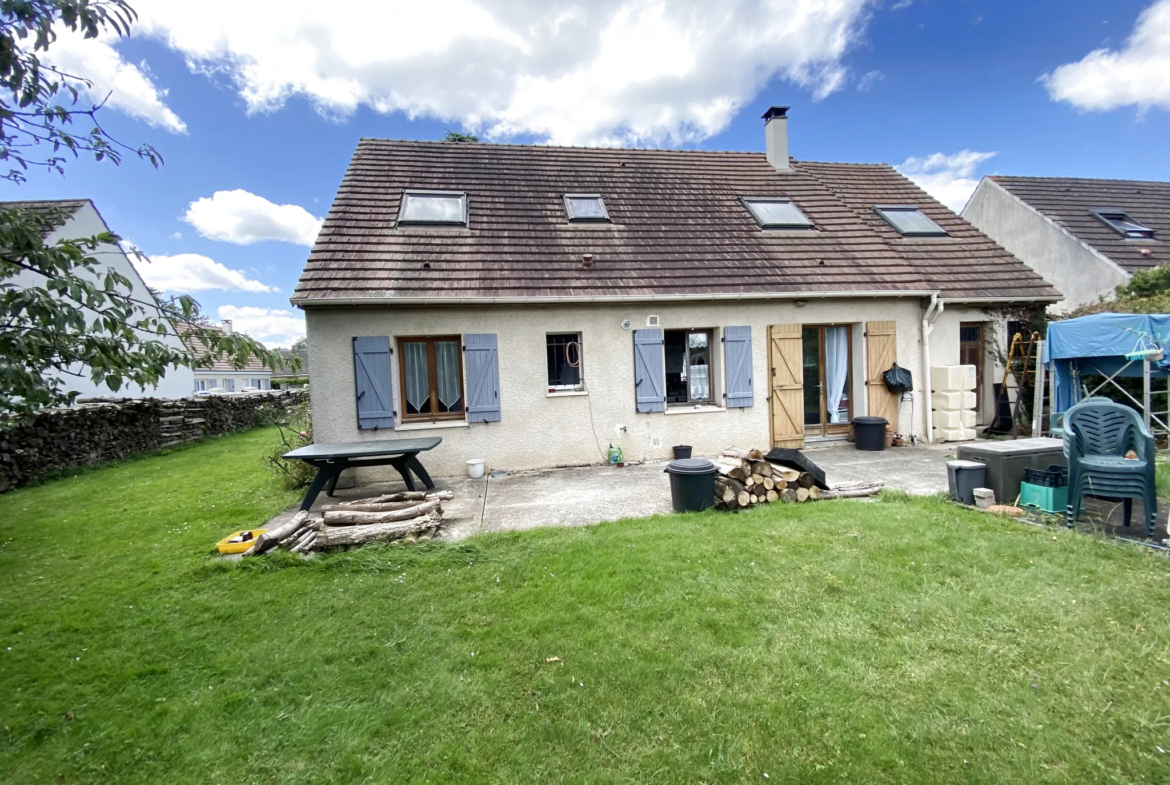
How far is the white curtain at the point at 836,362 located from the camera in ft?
29.9

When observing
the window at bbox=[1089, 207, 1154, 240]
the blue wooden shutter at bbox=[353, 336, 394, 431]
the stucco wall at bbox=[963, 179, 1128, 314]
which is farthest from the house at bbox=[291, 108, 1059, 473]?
the window at bbox=[1089, 207, 1154, 240]

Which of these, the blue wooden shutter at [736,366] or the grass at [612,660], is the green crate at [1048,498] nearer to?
the grass at [612,660]

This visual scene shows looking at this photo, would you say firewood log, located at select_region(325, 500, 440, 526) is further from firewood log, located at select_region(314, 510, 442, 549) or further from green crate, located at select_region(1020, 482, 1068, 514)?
green crate, located at select_region(1020, 482, 1068, 514)

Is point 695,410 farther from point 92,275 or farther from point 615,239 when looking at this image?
point 92,275

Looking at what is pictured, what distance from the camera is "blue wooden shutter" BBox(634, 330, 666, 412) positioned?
823cm

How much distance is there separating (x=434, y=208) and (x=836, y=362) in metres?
8.11

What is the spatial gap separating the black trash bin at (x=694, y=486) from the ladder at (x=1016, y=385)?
7500 mm

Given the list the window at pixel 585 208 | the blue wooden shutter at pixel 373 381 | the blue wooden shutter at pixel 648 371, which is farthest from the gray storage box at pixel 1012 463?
the blue wooden shutter at pixel 373 381

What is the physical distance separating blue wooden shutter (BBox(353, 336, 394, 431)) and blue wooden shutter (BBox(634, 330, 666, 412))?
13.1 feet

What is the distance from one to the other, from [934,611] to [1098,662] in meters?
0.74

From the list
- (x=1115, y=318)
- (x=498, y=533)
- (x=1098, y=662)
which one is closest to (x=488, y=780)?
(x=498, y=533)

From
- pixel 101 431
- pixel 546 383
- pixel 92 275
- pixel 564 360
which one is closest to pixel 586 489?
pixel 546 383

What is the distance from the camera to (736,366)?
849cm

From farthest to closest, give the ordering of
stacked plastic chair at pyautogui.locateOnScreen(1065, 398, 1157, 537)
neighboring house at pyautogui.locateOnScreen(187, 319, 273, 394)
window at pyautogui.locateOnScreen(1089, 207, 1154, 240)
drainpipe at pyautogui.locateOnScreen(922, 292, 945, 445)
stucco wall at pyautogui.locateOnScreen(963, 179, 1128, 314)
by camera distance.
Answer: neighboring house at pyautogui.locateOnScreen(187, 319, 273, 394) → window at pyautogui.locateOnScreen(1089, 207, 1154, 240) → stucco wall at pyautogui.locateOnScreen(963, 179, 1128, 314) → drainpipe at pyautogui.locateOnScreen(922, 292, 945, 445) → stacked plastic chair at pyautogui.locateOnScreen(1065, 398, 1157, 537)
